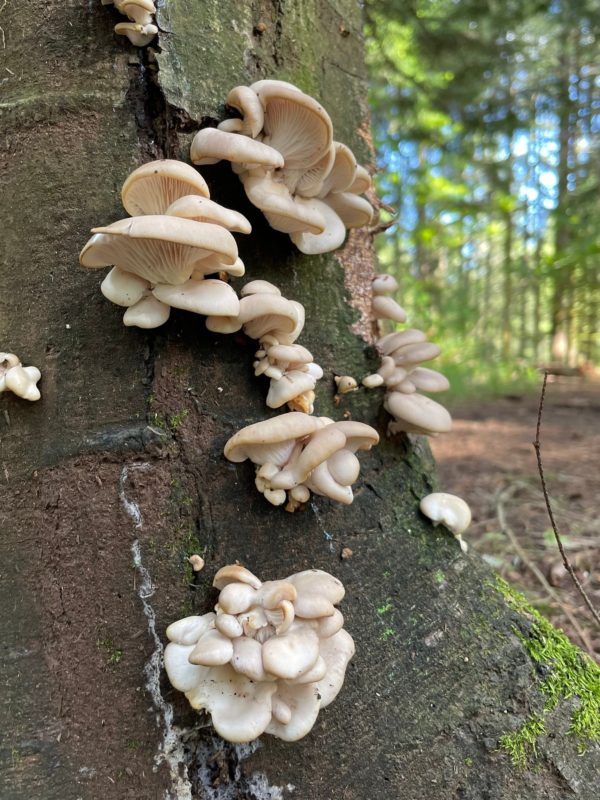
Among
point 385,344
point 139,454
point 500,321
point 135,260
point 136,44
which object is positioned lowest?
point 500,321

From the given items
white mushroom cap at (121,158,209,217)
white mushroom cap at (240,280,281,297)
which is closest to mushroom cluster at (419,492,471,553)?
white mushroom cap at (240,280,281,297)

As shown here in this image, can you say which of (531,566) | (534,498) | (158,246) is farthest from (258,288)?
(534,498)

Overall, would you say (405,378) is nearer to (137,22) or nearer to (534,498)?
(137,22)

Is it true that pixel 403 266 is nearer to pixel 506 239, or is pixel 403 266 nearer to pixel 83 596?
pixel 506 239

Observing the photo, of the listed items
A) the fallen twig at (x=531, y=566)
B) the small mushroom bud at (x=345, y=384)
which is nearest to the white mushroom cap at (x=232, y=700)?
the small mushroom bud at (x=345, y=384)

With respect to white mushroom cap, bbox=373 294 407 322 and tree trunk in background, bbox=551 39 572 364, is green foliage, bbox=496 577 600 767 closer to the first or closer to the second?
white mushroom cap, bbox=373 294 407 322

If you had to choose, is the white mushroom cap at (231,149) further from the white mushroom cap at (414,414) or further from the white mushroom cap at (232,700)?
the white mushroom cap at (232,700)

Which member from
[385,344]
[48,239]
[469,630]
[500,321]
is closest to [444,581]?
[469,630]
